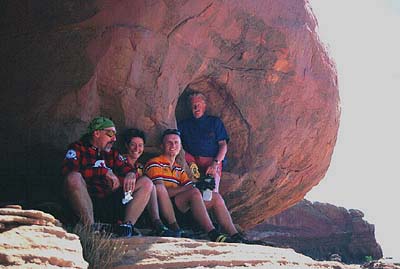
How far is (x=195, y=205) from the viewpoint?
6.53m

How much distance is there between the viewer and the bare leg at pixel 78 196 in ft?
17.7

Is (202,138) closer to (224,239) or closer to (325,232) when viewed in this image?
(224,239)

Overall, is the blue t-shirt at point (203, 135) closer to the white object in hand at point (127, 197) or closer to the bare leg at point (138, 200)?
the bare leg at point (138, 200)

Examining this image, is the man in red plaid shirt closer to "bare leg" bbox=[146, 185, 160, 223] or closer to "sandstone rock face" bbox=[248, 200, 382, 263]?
"bare leg" bbox=[146, 185, 160, 223]

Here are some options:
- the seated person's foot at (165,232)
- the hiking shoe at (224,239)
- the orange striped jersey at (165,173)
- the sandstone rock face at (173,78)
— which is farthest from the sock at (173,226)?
the sandstone rock face at (173,78)

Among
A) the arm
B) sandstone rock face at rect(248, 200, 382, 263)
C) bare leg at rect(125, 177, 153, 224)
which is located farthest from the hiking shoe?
sandstone rock face at rect(248, 200, 382, 263)

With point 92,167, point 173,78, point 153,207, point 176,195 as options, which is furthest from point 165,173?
point 173,78

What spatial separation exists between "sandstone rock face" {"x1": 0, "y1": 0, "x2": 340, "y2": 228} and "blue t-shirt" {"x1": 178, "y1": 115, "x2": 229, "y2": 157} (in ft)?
0.89

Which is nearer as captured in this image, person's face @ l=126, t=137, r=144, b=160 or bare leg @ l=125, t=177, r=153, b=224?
bare leg @ l=125, t=177, r=153, b=224

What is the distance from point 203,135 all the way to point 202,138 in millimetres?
55

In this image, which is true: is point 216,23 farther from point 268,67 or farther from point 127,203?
point 127,203

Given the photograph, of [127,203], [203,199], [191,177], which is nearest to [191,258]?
[127,203]

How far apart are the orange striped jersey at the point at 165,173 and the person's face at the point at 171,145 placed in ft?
0.26

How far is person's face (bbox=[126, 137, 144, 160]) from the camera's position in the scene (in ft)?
21.7
